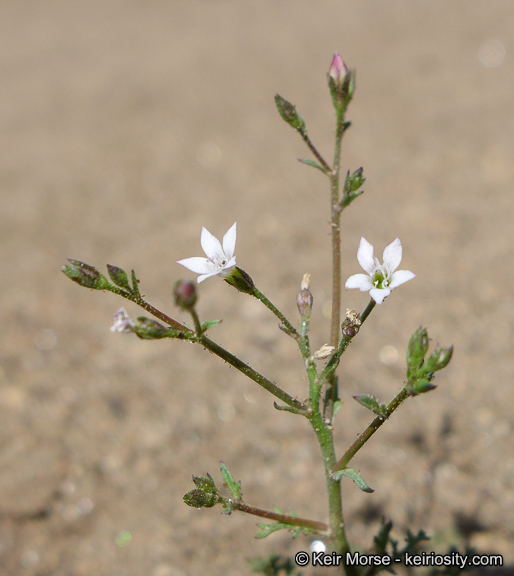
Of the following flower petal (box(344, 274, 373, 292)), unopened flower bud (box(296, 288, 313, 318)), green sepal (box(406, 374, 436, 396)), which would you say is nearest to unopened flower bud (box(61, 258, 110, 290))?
unopened flower bud (box(296, 288, 313, 318))

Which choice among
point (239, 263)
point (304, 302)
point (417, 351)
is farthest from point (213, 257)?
point (239, 263)

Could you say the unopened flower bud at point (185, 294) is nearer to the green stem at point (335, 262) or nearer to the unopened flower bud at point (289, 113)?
the green stem at point (335, 262)

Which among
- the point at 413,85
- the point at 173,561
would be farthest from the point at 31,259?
the point at 413,85

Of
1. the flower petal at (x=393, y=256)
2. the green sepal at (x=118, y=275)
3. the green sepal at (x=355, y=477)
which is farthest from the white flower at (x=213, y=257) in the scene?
the green sepal at (x=355, y=477)

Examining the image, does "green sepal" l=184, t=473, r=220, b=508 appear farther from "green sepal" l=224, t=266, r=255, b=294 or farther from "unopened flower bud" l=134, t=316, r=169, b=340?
"green sepal" l=224, t=266, r=255, b=294

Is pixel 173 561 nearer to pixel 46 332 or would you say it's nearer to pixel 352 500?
pixel 352 500

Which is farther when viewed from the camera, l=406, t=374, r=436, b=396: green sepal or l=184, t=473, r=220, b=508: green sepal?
l=184, t=473, r=220, b=508: green sepal
